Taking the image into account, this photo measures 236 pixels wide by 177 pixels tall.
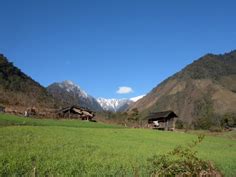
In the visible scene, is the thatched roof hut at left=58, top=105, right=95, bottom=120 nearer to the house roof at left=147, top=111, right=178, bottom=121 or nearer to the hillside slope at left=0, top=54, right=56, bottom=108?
the house roof at left=147, top=111, right=178, bottom=121

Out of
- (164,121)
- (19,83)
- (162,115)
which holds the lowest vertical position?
(164,121)

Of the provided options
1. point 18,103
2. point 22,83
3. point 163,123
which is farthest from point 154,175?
point 22,83

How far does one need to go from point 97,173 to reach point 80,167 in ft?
4.10

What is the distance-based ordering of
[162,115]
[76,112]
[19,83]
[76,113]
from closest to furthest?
1. [76,112]
2. [76,113]
3. [162,115]
4. [19,83]

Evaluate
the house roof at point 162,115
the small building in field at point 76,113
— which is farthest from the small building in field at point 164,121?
the small building in field at point 76,113

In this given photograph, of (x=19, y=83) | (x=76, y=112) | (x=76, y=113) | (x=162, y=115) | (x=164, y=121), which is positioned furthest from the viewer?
(x=19, y=83)

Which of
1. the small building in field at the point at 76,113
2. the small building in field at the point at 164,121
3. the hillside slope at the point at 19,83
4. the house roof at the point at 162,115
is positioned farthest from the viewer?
the hillside slope at the point at 19,83

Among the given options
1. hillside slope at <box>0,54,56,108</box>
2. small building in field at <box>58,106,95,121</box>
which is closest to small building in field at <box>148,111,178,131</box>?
small building in field at <box>58,106,95,121</box>

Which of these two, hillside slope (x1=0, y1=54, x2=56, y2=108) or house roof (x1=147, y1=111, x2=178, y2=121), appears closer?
house roof (x1=147, y1=111, x2=178, y2=121)

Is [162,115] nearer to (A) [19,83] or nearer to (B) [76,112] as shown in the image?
(B) [76,112]

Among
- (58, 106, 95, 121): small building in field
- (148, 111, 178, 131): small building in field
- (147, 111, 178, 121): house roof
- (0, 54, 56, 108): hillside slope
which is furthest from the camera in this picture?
(0, 54, 56, 108): hillside slope

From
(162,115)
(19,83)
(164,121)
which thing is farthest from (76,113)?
(19,83)

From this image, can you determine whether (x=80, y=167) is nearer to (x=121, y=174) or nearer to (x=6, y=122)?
(x=121, y=174)

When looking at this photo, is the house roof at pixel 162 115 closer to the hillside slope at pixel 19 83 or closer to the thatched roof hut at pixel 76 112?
the thatched roof hut at pixel 76 112
